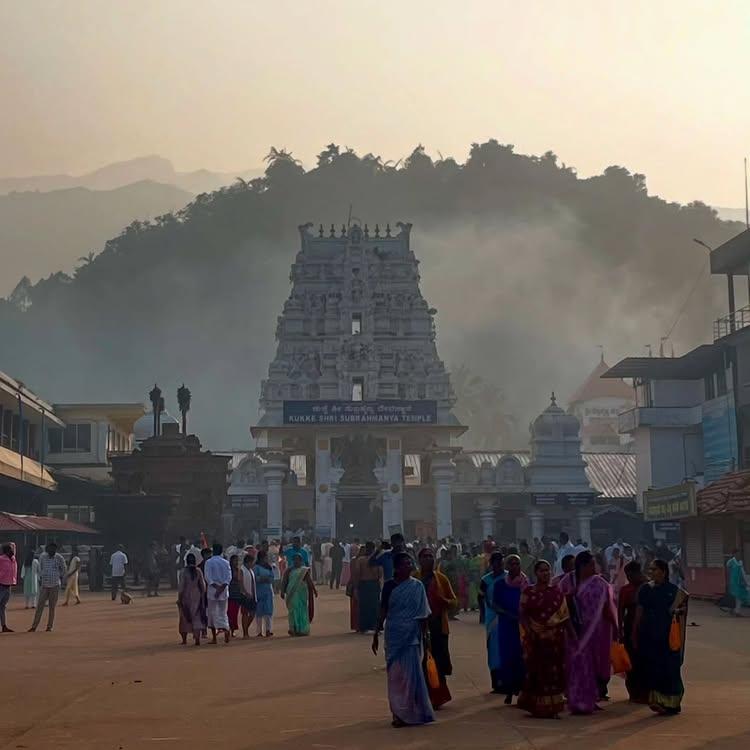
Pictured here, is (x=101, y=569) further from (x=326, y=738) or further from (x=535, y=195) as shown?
(x=535, y=195)

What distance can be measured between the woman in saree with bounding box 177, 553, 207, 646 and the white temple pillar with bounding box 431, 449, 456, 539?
3456cm

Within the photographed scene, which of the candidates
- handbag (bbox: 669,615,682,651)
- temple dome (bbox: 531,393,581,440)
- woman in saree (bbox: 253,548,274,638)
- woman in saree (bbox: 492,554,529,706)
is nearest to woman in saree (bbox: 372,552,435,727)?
woman in saree (bbox: 492,554,529,706)

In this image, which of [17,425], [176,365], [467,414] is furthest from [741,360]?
[176,365]

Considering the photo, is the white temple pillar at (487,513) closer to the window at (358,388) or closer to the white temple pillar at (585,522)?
the white temple pillar at (585,522)

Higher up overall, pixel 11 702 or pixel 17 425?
pixel 17 425

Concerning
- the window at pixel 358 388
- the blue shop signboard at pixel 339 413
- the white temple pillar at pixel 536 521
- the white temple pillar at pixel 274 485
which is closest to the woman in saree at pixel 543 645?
the blue shop signboard at pixel 339 413

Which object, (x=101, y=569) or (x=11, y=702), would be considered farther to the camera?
(x=101, y=569)

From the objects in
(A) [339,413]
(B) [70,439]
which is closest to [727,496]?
(A) [339,413]

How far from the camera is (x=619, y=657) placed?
37.3 feet

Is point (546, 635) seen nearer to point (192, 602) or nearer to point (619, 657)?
point (619, 657)

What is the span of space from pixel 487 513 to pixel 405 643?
44.0 m

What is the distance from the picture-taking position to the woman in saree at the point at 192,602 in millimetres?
17406

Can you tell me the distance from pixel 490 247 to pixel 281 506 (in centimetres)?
8251

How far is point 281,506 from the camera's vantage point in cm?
5266
